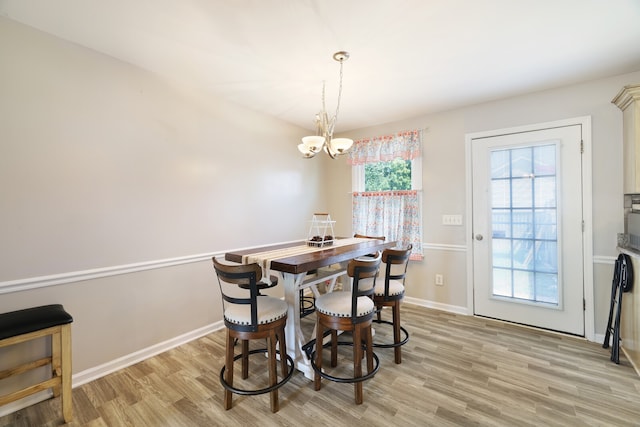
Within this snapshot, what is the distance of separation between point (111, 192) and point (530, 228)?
4042mm

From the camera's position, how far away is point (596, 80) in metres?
2.61

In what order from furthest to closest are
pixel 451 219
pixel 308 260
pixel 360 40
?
pixel 451 219, pixel 360 40, pixel 308 260

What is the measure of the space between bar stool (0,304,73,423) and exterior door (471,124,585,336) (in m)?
3.76

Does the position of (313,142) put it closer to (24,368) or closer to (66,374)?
(66,374)

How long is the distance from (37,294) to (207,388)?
53.1 inches

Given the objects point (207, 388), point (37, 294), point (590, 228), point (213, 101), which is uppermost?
point (213, 101)

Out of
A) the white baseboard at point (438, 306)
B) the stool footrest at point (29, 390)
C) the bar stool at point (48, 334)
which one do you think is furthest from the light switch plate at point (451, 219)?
the stool footrest at point (29, 390)

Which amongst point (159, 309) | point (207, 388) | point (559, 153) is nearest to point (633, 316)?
point (559, 153)

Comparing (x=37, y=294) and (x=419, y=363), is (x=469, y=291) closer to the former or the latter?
(x=419, y=363)

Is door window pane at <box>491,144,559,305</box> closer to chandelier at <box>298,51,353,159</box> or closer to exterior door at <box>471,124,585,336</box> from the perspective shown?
exterior door at <box>471,124,585,336</box>

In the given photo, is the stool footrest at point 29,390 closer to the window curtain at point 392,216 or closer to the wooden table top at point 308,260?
the wooden table top at point 308,260

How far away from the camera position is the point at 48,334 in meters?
1.66

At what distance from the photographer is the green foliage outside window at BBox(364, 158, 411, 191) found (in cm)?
376

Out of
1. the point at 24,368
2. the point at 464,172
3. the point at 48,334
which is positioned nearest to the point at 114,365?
the point at 24,368
